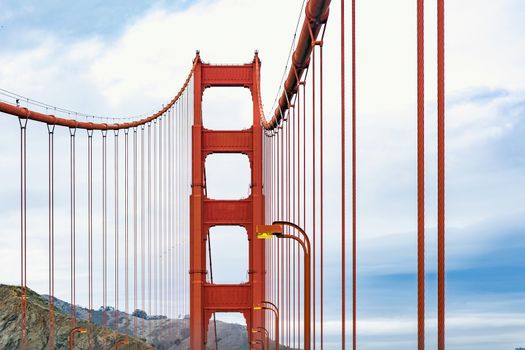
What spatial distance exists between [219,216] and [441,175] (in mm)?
31603

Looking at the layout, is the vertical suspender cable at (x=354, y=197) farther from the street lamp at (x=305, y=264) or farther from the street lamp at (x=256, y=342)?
the street lamp at (x=256, y=342)

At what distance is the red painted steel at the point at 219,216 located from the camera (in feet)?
130

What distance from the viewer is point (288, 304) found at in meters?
27.8

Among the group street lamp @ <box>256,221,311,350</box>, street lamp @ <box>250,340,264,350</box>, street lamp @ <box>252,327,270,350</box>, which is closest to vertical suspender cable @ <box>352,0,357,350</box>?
street lamp @ <box>256,221,311,350</box>

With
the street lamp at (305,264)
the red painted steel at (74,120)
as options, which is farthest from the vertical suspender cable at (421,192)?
the red painted steel at (74,120)

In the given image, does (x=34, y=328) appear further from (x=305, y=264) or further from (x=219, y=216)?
(x=305, y=264)

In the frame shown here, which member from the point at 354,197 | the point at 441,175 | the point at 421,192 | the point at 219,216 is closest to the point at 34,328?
the point at 219,216

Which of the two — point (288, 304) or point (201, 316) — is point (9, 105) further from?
point (201, 316)

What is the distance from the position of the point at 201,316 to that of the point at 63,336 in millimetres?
51103

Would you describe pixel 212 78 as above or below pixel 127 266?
above

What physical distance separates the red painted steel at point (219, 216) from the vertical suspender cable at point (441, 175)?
3047cm

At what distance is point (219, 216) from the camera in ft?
131

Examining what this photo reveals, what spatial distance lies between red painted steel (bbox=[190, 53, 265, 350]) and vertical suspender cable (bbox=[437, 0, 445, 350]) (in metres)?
30.5

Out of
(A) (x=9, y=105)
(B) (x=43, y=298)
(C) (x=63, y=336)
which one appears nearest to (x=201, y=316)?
(A) (x=9, y=105)
